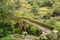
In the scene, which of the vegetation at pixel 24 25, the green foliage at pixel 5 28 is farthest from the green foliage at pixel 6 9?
the green foliage at pixel 5 28

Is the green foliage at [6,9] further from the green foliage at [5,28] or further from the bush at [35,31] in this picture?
the bush at [35,31]

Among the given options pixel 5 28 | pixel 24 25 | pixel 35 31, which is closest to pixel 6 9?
pixel 5 28

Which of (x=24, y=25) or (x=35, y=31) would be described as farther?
(x=24, y=25)

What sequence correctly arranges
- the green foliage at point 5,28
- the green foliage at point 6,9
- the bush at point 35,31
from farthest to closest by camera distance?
the bush at point 35,31 → the green foliage at point 5,28 → the green foliage at point 6,9

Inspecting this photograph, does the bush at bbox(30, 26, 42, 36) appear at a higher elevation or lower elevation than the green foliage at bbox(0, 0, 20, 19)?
lower

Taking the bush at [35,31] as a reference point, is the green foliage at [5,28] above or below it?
above

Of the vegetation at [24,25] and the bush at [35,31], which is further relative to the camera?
the bush at [35,31]

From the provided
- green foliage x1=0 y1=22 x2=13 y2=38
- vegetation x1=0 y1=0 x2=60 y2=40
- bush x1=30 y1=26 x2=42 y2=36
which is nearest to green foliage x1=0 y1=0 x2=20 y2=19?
vegetation x1=0 y1=0 x2=60 y2=40

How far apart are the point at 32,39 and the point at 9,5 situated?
3095 millimetres

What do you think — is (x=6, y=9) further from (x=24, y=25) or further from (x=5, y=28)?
(x=24, y=25)

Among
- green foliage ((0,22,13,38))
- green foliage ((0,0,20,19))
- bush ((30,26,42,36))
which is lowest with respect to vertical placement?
bush ((30,26,42,36))

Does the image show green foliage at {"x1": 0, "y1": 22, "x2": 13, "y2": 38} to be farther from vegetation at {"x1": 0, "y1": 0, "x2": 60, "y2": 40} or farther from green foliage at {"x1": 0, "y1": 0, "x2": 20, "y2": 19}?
green foliage at {"x1": 0, "y1": 0, "x2": 20, "y2": 19}

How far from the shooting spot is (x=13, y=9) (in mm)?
15180

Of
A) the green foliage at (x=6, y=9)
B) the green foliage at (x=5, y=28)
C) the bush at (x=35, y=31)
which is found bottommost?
the bush at (x=35, y=31)
